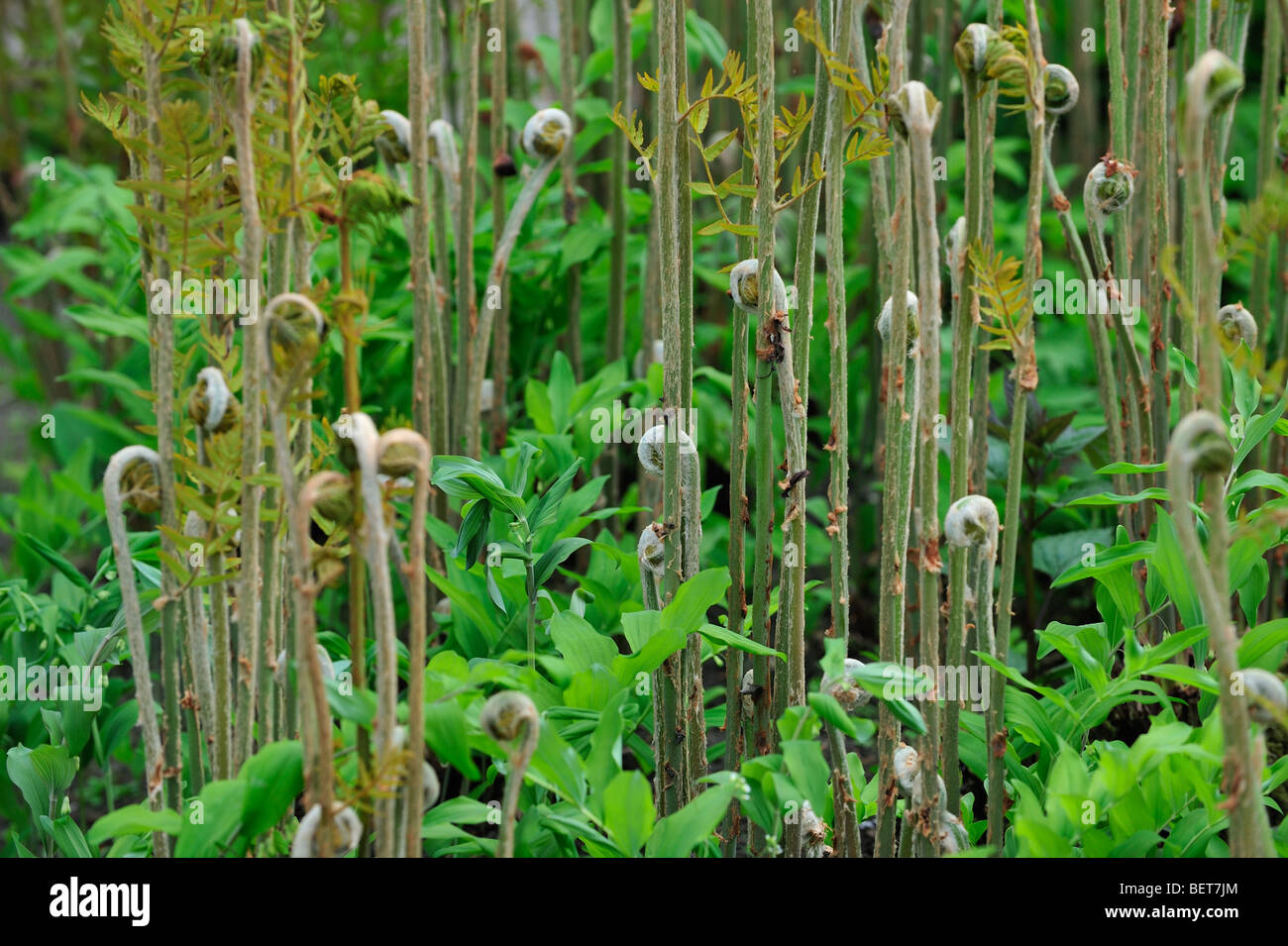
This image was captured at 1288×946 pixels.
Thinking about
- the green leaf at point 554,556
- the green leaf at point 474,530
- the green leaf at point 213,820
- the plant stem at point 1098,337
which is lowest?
the green leaf at point 213,820

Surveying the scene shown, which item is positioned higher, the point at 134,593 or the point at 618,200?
the point at 618,200

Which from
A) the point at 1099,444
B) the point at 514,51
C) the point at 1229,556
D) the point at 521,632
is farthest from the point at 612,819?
the point at 514,51

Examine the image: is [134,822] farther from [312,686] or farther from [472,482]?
[472,482]

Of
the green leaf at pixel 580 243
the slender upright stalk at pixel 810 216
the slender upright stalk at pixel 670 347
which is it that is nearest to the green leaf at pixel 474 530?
the slender upright stalk at pixel 670 347

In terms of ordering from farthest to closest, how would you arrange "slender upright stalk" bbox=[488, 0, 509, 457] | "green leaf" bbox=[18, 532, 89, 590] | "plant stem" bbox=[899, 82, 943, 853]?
"slender upright stalk" bbox=[488, 0, 509, 457]
"green leaf" bbox=[18, 532, 89, 590]
"plant stem" bbox=[899, 82, 943, 853]

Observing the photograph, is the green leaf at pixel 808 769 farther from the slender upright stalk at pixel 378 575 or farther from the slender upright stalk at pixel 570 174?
the slender upright stalk at pixel 570 174

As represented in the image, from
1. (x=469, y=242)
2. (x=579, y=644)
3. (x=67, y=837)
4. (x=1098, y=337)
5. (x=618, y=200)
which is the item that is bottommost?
(x=67, y=837)

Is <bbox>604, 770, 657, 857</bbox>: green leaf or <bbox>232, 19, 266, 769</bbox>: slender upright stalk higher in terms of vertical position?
<bbox>232, 19, 266, 769</bbox>: slender upright stalk

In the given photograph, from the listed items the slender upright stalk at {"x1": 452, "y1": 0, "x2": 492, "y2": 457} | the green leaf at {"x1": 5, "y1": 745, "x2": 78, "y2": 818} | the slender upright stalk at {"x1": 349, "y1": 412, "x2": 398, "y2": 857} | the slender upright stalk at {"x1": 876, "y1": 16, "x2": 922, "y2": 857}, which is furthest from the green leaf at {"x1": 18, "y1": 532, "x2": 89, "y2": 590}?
the slender upright stalk at {"x1": 876, "y1": 16, "x2": 922, "y2": 857}

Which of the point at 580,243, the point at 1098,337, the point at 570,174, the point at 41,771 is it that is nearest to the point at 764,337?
the point at 1098,337

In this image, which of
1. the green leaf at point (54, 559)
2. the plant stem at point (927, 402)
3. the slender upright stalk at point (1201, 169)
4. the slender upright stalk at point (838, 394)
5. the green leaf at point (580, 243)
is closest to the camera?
the slender upright stalk at point (1201, 169)

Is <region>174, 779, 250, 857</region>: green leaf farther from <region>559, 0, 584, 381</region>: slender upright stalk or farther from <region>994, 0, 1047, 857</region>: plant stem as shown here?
<region>559, 0, 584, 381</region>: slender upright stalk
